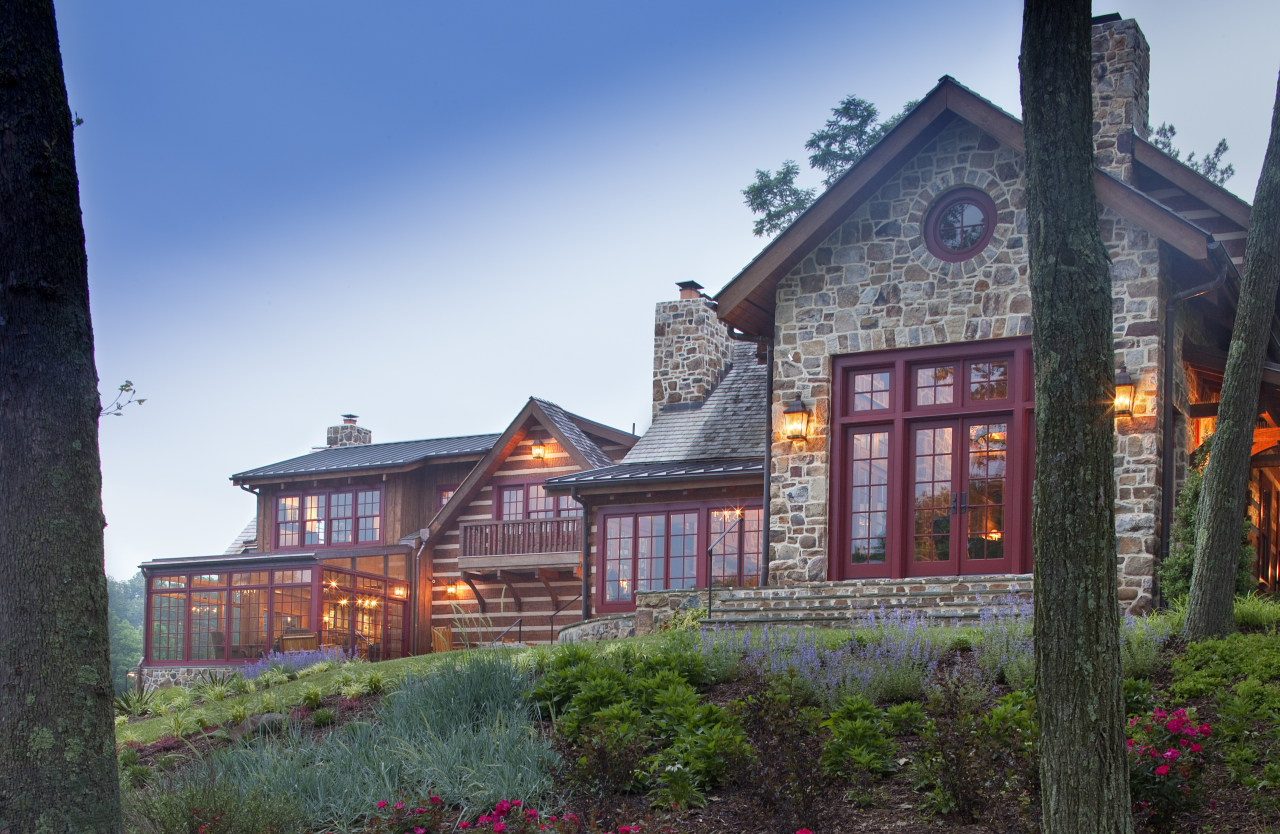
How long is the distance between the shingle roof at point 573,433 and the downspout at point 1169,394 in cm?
1255

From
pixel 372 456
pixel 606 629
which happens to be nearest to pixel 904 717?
pixel 606 629

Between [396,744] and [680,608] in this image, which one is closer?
[396,744]

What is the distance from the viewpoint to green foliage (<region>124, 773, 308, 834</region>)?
266 inches

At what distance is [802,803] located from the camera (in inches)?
245

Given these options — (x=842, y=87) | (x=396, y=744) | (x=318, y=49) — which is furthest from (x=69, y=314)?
(x=842, y=87)

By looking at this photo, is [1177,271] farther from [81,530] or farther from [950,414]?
[81,530]

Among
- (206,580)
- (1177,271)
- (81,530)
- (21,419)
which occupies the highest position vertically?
(1177,271)

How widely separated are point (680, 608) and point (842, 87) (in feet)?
55.5

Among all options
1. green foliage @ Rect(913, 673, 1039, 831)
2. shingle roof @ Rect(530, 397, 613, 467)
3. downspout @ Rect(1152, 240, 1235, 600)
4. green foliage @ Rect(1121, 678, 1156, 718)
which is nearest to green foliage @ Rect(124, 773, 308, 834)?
green foliage @ Rect(913, 673, 1039, 831)

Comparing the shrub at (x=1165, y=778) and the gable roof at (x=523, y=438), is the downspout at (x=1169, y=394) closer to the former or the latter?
the shrub at (x=1165, y=778)

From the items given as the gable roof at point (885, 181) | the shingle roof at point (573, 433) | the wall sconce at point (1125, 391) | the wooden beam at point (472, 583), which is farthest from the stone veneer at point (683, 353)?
the wall sconce at point (1125, 391)

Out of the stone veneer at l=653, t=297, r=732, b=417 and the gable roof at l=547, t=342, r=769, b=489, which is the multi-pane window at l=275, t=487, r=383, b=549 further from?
the stone veneer at l=653, t=297, r=732, b=417

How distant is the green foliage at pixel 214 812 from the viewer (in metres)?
6.76

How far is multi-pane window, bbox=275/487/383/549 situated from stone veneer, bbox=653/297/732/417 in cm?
848
